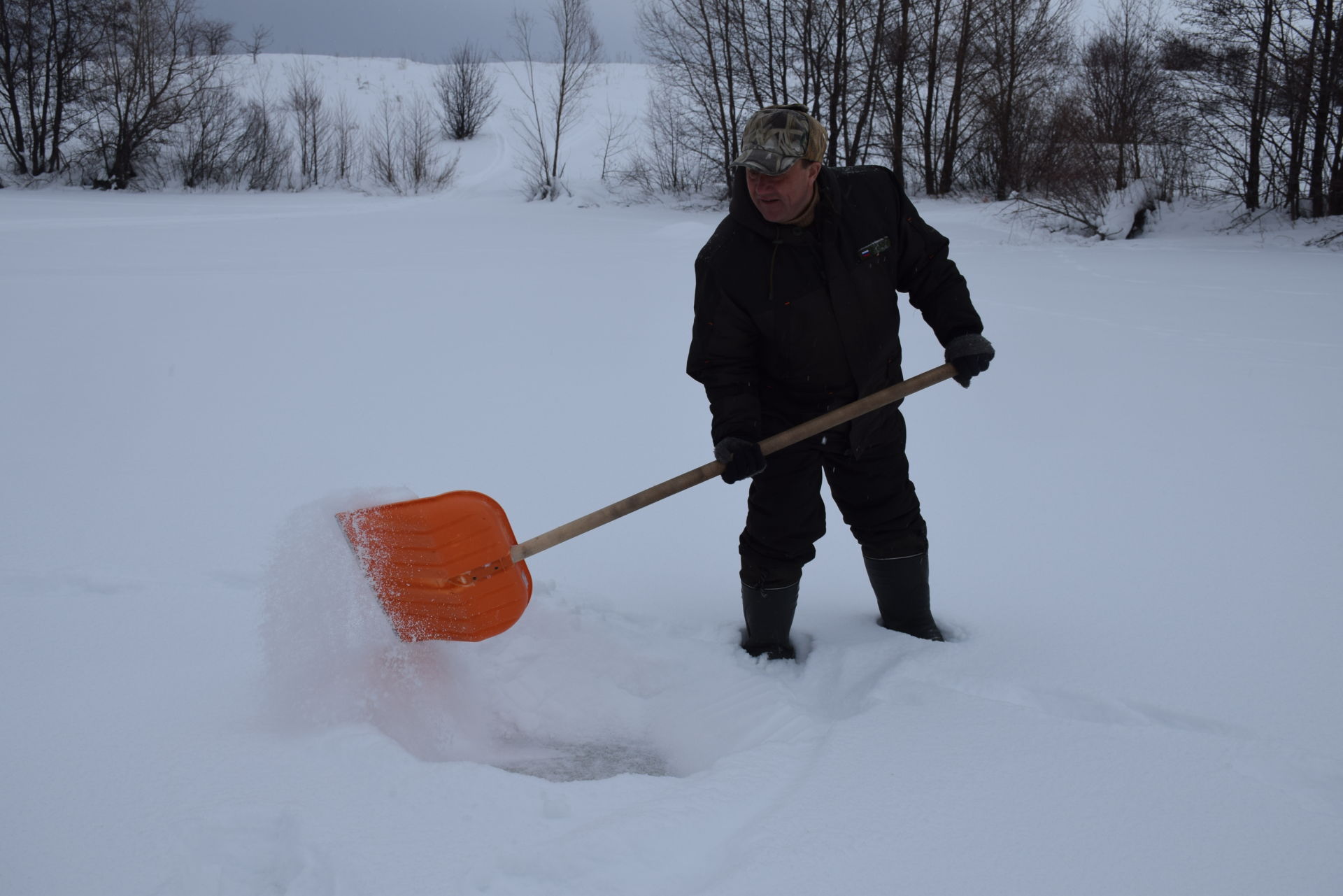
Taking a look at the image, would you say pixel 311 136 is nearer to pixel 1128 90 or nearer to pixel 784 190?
pixel 1128 90

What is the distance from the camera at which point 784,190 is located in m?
1.73

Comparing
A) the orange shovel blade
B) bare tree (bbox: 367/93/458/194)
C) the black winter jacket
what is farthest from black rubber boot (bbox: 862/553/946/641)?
bare tree (bbox: 367/93/458/194)

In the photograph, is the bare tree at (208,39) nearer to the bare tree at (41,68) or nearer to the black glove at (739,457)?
the bare tree at (41,68)

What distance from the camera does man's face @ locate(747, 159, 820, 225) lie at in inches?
68.0

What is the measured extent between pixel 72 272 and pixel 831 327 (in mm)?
5568

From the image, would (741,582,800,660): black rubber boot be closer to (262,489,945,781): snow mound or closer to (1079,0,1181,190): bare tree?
(262,489,945,781): snow mound

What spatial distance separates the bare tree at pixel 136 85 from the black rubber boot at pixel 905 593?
16.7 meters

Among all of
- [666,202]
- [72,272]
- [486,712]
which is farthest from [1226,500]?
[666,202]

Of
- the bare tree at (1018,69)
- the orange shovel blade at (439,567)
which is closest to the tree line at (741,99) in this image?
the bare tree at (1018,69)

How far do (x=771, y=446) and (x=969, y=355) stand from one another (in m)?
0.48

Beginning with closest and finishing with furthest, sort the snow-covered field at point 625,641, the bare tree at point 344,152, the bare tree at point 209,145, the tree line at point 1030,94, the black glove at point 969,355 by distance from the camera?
the snow-covered field at point 625,641, the black glove at point 969,355, the tree line at point 1030,94, the bare tree at point 209,145, the bare tree at point 344,152

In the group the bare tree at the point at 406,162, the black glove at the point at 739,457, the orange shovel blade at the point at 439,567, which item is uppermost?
the bare tree at the point at 406,162

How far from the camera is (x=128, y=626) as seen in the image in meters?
2.11

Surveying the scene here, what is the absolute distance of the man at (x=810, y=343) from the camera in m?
1.81
